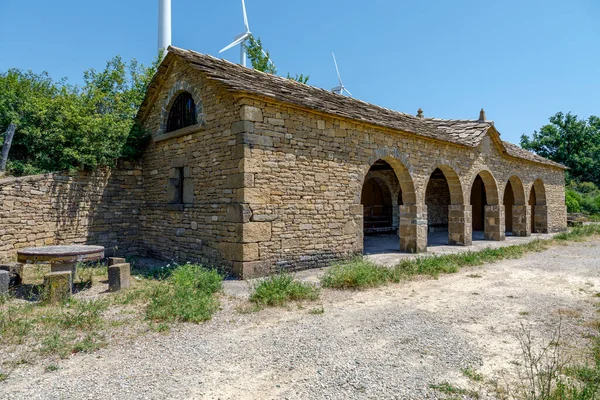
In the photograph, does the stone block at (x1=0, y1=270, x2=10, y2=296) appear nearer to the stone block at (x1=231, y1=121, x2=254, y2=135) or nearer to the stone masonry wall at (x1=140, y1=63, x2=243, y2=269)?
the stone masonry wall at (x1=140, y1=63, x2=243, y2=269)

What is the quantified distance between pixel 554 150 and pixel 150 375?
3838cm

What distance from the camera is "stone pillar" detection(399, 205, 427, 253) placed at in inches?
404

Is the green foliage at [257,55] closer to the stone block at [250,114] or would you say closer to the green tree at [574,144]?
the stone block at [250,114]

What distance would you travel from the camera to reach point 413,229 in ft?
33.9

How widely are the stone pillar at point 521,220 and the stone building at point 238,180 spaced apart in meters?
5.99

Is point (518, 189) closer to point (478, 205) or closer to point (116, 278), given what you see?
point (478, 205)

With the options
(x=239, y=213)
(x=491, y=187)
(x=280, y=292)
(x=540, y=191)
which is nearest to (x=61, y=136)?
(x=239, y=213)

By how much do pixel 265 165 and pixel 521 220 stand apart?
43.1 feet

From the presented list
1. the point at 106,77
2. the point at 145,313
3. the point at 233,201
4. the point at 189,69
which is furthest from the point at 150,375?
the point at 106,77

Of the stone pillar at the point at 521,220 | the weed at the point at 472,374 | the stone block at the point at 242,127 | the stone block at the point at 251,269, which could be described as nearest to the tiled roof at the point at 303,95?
the stone block at the point at 242,127

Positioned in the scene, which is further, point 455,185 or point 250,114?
point 455,185

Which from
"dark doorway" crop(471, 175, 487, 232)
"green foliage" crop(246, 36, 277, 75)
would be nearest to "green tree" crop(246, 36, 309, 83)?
"green foliage" crop(246, 36, 277, 75)

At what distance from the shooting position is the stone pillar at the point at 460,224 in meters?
11.8

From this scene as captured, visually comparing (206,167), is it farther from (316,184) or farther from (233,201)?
(316,184)
